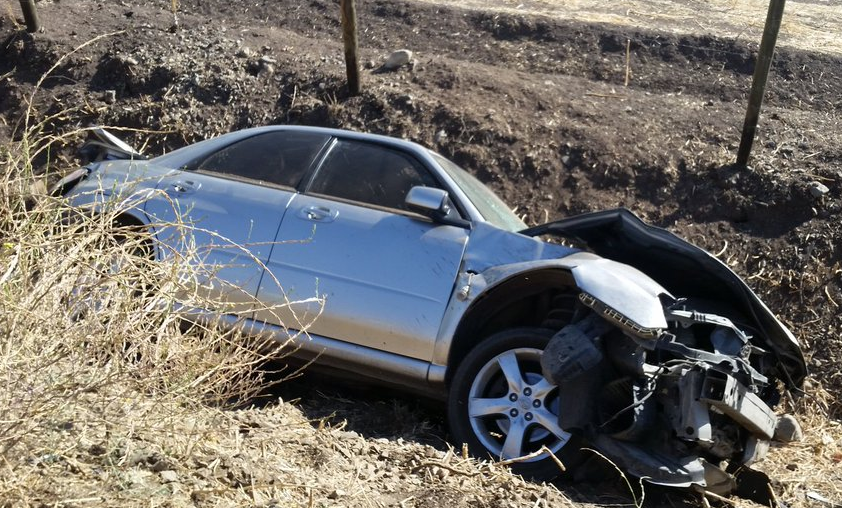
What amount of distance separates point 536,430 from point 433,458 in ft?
2.14

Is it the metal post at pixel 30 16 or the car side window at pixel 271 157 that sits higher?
the car side window at pixel 271 157

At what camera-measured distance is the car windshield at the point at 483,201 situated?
250 inches

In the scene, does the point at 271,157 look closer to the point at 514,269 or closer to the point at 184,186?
the point at 184,186

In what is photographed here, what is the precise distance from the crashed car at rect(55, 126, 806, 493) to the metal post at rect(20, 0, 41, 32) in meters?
6.65

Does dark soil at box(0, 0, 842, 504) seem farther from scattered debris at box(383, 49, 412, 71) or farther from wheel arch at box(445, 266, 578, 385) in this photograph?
wheel arch at box(445, 266, 578, 385)

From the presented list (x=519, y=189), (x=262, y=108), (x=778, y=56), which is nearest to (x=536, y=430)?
→ (x=519, y=189)

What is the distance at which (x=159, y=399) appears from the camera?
416cm

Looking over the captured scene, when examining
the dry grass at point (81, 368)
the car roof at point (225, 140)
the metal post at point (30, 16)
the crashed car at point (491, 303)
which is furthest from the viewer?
the metal post at point (30, 16)

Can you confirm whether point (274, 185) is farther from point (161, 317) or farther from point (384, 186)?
point (161, 317)

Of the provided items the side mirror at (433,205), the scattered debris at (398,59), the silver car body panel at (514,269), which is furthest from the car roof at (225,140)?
the scattered debris at (398,59)

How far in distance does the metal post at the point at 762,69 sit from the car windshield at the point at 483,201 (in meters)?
3.53

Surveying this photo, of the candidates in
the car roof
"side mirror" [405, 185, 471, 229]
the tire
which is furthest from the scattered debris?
the tire

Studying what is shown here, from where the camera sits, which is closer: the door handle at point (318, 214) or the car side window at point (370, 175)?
the door handle at point (318, 214)

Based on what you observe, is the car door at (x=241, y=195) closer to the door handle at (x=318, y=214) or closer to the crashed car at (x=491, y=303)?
the crashed car at (x=491, y=303)
